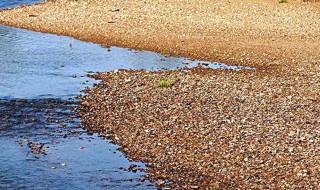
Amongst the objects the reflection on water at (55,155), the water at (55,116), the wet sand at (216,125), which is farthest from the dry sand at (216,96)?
the water at (55,116)

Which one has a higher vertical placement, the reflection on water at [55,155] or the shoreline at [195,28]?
the shoreline at [195,28]

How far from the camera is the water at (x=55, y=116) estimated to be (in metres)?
14.4

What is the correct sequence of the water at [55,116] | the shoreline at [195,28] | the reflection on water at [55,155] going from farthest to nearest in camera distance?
the shoreline at [195,28] < the water at [55,116] < the reflection on water at [55,155]

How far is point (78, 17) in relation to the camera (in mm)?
38281

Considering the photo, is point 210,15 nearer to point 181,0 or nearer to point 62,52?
point 181,0

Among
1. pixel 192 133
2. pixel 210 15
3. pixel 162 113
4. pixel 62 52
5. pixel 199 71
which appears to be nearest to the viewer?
pixel 192 133

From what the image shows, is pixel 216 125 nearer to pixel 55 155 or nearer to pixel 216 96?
pixel 216 96

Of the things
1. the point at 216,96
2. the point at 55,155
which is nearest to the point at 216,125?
the point at 216,96

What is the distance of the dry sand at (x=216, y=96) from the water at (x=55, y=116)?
79 cm

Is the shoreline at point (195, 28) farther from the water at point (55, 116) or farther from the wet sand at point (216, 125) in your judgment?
the wet sand at point (216, 125)

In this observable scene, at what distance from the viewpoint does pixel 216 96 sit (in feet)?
66.9

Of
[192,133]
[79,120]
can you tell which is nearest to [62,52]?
[79,120]

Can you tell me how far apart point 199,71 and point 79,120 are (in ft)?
25.8

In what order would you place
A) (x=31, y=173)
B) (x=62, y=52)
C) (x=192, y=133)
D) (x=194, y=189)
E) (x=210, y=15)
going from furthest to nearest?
1. (x=210, y=15)
2. (x=62, y=52)
3. (x=192, y=133)
4. (x=31, y=173)
5. (x=194, y=189)
